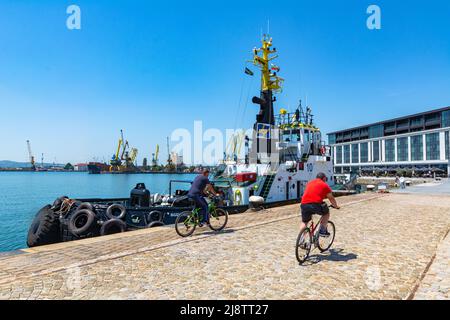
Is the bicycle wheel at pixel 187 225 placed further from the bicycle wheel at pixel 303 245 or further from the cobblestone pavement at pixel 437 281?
the cobblestone pavement at pixel 437 281

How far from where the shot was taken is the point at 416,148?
271 ft

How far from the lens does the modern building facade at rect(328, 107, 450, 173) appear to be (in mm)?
77125

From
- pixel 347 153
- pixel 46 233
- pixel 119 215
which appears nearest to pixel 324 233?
pixel 119 215

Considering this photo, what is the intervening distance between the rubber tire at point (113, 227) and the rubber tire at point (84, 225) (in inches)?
19.3

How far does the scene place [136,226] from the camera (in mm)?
12688

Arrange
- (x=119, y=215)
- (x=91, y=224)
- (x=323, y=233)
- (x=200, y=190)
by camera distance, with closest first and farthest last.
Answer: (x=323, y=233), (x=200, y=190), (x=91, y=224), (x=119, y=215)

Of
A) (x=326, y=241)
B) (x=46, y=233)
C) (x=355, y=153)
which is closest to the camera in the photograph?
(x=326, y=241)

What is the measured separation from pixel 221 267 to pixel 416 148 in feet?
307

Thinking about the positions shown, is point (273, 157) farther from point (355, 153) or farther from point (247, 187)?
point (355, 153)

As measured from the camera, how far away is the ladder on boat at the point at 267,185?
16.8 meters

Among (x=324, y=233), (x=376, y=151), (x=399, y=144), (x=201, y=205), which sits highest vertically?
(x=399, y=144)

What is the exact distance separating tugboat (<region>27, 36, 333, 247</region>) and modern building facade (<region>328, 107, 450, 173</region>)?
73.7 m

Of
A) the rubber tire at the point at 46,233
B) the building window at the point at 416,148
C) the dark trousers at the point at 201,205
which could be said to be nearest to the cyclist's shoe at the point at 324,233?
the dark trousers at the point at 201,205

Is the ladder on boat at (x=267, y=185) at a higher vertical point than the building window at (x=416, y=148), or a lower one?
lower
